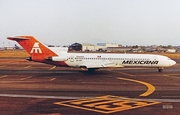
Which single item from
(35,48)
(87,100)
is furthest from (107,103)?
(35,48)

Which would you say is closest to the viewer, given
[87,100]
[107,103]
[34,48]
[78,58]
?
[107,103]

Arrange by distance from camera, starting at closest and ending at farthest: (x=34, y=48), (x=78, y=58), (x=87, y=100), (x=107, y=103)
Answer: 1. (x=107, y=103)
2. (x=87, y=100)
3. (x=34, y=48)
4. (x=78, y=58)

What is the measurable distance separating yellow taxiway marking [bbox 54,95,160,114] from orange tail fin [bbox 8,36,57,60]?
58.6 feet

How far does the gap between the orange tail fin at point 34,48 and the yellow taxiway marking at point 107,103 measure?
1785 centimetres

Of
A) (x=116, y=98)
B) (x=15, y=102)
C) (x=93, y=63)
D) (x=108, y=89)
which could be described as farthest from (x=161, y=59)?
(x=15, y=102)

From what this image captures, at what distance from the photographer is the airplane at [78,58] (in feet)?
113

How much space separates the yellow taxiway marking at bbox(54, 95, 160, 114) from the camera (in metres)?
16.2

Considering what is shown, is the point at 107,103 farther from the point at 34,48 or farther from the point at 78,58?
the point at 34,48

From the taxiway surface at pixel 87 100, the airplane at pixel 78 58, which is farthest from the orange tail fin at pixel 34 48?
the taxiway surface at pixel 87 100

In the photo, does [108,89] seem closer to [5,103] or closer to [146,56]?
[5,103]

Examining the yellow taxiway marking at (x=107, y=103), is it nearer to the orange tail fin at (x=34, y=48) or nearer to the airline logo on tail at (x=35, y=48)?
the orange tail fin at (x=34, y=48)

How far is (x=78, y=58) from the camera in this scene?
118ft

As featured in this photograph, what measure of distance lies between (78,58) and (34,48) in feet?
24.3

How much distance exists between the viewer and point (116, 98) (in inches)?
763
